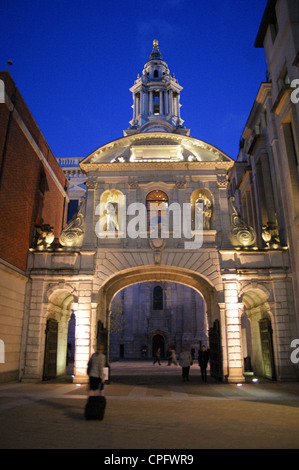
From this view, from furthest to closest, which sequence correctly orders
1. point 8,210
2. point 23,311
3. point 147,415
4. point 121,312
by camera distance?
point 121,312
point 23,311
point 8,210
point 147,415

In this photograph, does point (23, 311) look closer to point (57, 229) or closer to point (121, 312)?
point (57, 229)

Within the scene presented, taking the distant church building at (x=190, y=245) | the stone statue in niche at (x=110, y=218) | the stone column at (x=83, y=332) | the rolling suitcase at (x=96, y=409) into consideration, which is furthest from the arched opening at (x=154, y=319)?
the rolling suitcase at (x=96, y=409)

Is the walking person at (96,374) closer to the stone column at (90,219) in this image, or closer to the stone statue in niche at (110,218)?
the stone column at (90,219)

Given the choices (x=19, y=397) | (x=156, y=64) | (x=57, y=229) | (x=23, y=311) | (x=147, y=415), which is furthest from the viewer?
(x=156, y=64)

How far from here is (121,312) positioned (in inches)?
1927

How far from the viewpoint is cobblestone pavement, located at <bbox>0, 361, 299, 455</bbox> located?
7.13 metres

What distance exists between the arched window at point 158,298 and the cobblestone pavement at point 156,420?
34.4 metres

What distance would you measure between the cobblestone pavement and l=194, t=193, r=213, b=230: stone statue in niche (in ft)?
33.6

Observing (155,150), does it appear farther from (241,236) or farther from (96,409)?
(96,409)

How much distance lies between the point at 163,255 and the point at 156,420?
12636 mm

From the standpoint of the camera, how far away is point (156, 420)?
948cm

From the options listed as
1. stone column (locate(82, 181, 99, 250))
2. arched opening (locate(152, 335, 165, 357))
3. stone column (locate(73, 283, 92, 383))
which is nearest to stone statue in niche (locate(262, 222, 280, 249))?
stone column (locate(82, 181, 99, 250))
